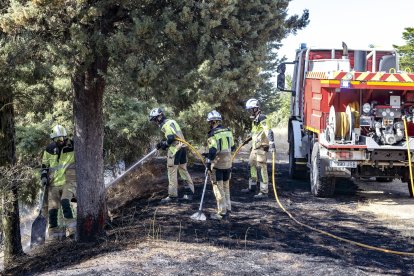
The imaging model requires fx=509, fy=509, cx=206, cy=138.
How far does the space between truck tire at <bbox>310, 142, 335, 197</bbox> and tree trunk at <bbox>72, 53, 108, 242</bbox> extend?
13.5 ft

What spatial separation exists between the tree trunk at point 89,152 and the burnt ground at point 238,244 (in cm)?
36

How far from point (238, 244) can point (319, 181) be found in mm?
3683

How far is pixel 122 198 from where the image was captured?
12.2 m

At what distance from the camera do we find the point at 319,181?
9836 mm

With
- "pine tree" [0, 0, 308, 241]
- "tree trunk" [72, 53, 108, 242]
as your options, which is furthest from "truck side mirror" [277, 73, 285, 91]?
"tree trunk" [72, 53, 108, 242]

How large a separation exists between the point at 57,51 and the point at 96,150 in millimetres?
1798

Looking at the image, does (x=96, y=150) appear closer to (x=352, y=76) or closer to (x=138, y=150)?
(x=138, y=150)

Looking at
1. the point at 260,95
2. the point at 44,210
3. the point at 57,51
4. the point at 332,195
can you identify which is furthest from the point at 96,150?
the point at 260,95

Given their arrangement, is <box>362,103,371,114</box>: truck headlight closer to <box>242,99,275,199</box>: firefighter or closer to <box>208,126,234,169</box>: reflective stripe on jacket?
<box>242,99,275,199</box>: firefighter

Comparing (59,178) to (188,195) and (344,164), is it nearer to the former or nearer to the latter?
(188,195)

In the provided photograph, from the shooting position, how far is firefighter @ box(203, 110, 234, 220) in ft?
26.3

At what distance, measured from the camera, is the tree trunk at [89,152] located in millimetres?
8164

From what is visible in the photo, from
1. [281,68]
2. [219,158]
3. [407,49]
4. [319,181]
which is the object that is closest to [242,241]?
[219,158]

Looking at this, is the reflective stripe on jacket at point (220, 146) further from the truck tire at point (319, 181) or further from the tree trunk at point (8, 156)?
the tree trunk at point (8, 156)
